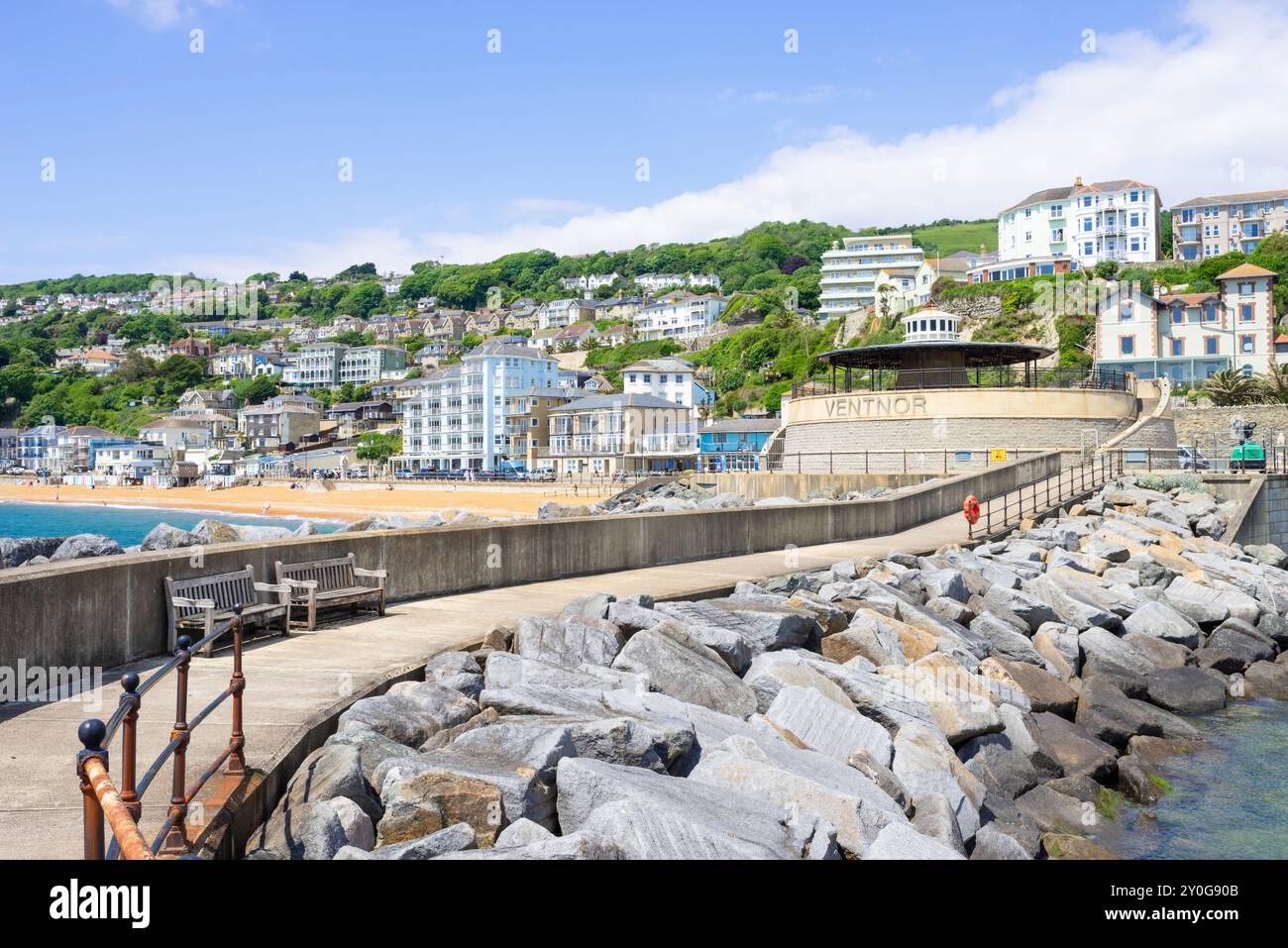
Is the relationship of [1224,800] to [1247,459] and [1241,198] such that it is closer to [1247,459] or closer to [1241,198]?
[1247,459]

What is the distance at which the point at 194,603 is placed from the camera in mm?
9695

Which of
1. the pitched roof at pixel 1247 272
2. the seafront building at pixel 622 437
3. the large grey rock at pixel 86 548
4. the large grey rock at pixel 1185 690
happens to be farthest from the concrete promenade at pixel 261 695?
the pitched roof at pixel 1247 272

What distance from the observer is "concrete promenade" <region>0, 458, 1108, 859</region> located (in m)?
5.57

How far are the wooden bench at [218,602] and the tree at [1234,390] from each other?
62.4 metres

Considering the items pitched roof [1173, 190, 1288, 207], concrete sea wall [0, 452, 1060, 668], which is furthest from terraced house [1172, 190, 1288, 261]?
concrete sea wall [0, 452, 1060, 668]

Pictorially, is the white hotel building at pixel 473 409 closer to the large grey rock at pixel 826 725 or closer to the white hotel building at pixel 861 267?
the white hotel building at pixel 861 267

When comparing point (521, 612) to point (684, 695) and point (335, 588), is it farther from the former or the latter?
point (684, 695)

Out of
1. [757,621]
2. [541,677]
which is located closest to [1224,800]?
[757,621]

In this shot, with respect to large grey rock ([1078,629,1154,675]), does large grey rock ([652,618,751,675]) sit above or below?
above

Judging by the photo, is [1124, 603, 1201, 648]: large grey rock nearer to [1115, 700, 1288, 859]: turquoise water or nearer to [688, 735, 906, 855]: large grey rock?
[1115, 700, 1288, 859]: turquoise water

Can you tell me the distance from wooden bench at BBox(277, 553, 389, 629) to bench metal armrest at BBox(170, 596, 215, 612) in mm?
1254

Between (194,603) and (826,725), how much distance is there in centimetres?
589

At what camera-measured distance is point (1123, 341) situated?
81.3 m

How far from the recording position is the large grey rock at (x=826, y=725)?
8.76 m
